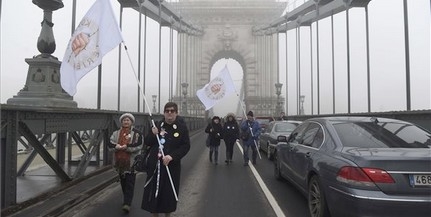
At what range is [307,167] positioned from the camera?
6082 millimetres

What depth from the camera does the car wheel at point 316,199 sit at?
5207 millimetres

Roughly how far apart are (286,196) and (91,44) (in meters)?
4.49

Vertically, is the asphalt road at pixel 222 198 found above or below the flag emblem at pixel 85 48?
below

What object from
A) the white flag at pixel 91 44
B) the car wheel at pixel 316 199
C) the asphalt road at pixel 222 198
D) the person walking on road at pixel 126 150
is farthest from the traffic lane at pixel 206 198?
the white flag at pixel 91 44

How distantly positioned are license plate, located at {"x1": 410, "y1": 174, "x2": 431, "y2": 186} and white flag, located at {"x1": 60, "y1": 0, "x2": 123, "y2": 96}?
16.3 feet

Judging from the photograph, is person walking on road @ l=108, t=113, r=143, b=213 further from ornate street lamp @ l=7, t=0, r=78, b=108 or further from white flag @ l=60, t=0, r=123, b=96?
ornate street lamp @ l=7, t=0, r=78, b=108

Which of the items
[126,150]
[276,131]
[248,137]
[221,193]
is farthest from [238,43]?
[126,150]

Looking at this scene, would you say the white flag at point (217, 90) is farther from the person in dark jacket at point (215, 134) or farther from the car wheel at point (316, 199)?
the car wheel at point (316, 199)

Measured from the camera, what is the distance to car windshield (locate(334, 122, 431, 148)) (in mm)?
5270

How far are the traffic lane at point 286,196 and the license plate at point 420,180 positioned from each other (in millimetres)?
1936

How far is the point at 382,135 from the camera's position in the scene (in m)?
5.55

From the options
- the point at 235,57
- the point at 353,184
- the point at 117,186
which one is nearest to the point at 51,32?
the point at 117,186

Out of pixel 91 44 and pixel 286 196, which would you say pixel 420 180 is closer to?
pixel 286 196

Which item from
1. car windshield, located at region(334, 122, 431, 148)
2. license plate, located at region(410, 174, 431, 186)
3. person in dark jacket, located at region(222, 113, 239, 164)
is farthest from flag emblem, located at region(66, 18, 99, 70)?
person in dark jacket, located at region(222, 113, 239, 164)
